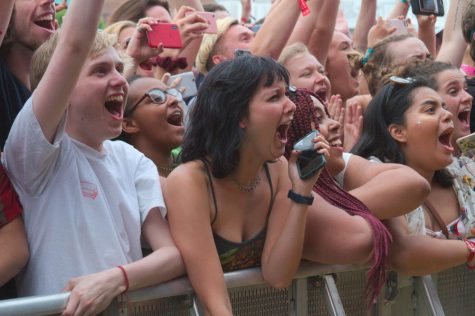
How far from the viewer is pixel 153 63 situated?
4.73m

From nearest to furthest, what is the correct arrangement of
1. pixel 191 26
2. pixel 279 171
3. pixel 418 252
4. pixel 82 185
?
pixel 82 185
pixel 279 171
pixel 418 252
pixel 191 26

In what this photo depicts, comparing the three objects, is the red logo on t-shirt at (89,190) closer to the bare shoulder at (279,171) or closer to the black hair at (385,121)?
the bare shoulder at (279,171)

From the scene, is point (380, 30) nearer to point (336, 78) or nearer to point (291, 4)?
point (336, 78)

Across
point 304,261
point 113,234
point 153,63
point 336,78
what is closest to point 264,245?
point 304,261

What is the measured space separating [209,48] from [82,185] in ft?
8.40

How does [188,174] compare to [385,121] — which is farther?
[385,121]

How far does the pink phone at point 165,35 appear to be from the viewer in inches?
167

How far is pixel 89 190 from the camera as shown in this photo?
2.98m

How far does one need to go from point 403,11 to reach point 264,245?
401cm

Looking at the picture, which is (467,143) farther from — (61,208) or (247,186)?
(61,208)

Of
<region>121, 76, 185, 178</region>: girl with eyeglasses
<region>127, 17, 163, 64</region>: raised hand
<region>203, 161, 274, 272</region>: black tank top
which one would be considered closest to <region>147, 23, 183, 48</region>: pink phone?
<region>127, 17, 163, 64</region>: raised hand

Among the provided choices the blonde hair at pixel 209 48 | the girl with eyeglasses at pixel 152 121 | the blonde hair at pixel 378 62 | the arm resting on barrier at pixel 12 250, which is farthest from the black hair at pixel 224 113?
the blonde hair at pixel 209 48

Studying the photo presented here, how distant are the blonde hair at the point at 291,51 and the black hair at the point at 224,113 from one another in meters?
1.71

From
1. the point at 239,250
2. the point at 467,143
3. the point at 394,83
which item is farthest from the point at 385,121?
the point at 239,250
